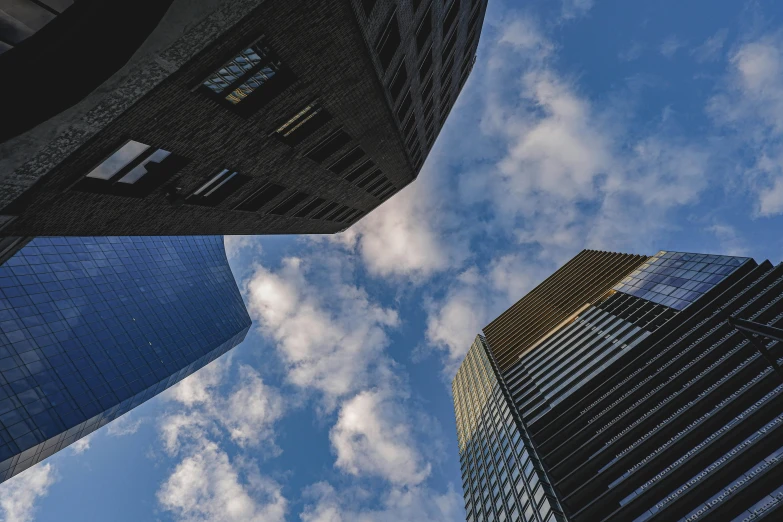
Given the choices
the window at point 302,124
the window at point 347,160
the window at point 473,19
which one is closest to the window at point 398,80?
the window at point 347,160

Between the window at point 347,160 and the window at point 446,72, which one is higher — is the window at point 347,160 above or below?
below

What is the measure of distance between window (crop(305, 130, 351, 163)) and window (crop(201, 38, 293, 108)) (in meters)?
5.13

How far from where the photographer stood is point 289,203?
75.5 ft

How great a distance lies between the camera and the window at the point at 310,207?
2530 cm

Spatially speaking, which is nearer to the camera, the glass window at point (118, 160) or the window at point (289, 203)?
the glass window at point (118, 160)

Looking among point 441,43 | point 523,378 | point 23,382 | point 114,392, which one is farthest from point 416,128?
point 114,392

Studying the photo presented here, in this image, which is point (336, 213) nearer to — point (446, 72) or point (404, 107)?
point (404, 107)

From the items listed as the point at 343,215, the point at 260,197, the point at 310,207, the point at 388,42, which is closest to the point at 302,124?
the point at 388,42

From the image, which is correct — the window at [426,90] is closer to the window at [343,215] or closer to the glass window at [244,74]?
the window at [343,215]

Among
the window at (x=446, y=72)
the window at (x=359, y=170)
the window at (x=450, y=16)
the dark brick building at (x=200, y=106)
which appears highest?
the window at (x=446, y=72)

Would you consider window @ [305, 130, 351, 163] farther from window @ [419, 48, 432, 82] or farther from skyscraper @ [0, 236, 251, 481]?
skyscraper @ [0, 236, 251, 481]

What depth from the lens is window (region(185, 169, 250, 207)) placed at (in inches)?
627

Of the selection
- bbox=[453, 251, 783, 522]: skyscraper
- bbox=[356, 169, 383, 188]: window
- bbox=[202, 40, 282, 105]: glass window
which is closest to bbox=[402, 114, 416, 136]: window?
bbox=[356, 169, 383, 188]: window

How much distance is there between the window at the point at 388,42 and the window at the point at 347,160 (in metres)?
5.43
